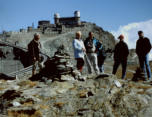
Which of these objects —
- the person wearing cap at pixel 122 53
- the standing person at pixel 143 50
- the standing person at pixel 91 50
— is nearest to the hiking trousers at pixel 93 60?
the standing person at pixel 91 50

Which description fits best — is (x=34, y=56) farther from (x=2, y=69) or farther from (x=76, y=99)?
(x=2, y=69)

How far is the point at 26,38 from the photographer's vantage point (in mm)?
63688

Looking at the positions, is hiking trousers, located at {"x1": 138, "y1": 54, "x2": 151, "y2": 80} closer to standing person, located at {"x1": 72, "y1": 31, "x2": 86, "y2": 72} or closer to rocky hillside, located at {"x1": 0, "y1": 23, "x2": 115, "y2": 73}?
standing person, located at {"x1": 72, "y1": 31, "x2": 86, "y2": 72}

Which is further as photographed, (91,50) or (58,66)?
(91,50)

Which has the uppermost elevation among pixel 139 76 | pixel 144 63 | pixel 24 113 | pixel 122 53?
pixel 122 53

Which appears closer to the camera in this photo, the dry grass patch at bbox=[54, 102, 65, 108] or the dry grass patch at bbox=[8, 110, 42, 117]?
the dry grass patch at bbox=[8, 110, 42, 117]

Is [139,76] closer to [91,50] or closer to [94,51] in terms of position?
[94,51]

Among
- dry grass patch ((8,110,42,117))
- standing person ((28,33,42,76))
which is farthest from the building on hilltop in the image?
dry grass patch ((8,110,42,117))

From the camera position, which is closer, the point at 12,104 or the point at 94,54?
the point at 12,104

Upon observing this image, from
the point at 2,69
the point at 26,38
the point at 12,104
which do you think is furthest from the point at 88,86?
the point at 26,38

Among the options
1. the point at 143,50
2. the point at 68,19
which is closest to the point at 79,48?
the point at 143,50

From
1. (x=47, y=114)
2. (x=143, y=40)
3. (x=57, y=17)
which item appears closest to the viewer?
(x=47, y=114)

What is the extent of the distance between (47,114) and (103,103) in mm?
1607

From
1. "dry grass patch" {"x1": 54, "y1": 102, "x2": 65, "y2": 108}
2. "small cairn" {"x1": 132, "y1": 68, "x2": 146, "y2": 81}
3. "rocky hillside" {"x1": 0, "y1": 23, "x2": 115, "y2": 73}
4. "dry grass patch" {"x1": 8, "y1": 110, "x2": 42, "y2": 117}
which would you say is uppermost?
"rocky hillside" {"x1": 0, "y1": 23, "x2": 115, "y2": 73}
